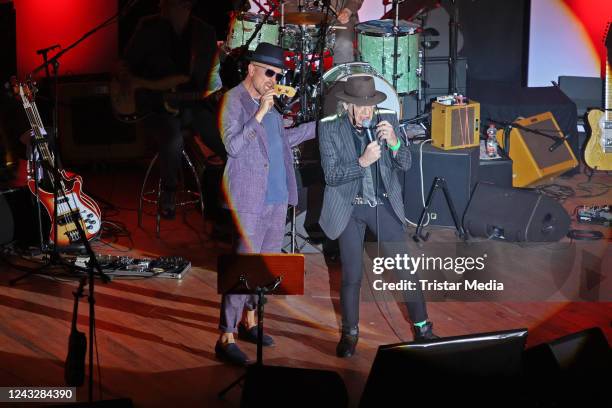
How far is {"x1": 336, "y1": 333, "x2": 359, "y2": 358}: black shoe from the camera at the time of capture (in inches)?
265

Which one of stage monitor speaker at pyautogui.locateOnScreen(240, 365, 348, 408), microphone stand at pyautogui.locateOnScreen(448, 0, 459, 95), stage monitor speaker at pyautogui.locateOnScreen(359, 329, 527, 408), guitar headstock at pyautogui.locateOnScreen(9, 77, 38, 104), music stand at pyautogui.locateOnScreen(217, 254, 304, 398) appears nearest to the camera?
stage monitor speaker at pyautogui.locateOnScreen(359, 329, 527, 408)

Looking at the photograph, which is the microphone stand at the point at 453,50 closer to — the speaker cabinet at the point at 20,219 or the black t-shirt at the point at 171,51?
the black t-shirt at the point at 171,51

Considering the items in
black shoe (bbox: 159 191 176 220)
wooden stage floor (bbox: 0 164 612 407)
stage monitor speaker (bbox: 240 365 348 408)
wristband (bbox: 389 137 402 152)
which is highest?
wristband (bbox: 389 137 402 152)

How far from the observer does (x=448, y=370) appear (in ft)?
17.2

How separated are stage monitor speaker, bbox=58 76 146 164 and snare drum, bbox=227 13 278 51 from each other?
2.08 meters

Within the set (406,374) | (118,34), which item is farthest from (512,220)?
(118,34)

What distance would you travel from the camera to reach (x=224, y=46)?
10.5 meters

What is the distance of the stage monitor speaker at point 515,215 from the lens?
896cm

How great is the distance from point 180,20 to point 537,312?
170 inches

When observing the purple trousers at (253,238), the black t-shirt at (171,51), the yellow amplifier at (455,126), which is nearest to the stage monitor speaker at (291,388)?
the purple trousers at (253,238)

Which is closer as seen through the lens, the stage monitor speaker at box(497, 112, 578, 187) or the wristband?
the wristband

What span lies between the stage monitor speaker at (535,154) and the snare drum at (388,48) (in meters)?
1.32

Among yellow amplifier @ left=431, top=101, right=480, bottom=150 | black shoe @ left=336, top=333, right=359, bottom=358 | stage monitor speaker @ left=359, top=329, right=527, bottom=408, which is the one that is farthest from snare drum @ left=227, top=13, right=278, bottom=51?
stage monitor speaker @ left=359, top=329, right=527, bottom=408

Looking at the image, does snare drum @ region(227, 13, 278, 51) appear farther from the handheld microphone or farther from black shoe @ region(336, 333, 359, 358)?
black shoe @ region(336, 333, 359, 358)
